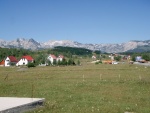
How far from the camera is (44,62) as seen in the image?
162125 mm

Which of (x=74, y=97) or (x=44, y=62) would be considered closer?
(x=74, y=97)

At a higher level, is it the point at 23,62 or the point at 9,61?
the point at 9,61

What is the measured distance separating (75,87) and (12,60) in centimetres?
15408

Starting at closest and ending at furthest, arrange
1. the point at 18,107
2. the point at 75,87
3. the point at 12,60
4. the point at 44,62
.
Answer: the point at 18,107
the point at 75,87
the point at 44,62
the point at 12,60

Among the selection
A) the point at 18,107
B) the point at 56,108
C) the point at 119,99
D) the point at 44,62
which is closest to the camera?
the point at 18,107

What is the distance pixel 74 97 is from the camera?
26547mm

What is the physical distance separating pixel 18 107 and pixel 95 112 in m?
5.15

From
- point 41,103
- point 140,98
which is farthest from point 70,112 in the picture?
point 140,98

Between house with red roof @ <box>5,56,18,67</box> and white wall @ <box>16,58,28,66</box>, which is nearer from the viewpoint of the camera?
house with red roof @ <box>5,56,18,67</box>

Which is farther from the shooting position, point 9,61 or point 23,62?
point 23,62

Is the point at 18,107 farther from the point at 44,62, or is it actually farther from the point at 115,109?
the point at 44,62

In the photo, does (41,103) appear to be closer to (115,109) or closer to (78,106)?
(78,106)

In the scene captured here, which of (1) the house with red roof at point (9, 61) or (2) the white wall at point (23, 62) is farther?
(2) the white wall at point (23, 62)

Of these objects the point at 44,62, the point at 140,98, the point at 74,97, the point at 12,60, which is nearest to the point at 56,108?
the point at 74,97
